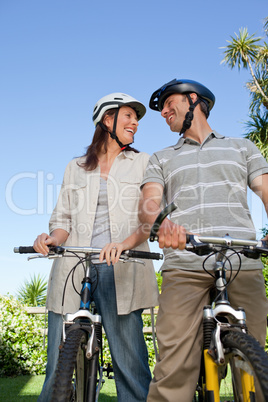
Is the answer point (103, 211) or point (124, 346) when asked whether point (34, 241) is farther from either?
point (124, 346)

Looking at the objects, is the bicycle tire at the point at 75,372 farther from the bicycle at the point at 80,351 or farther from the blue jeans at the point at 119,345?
the blue jeans at the point at 119,345

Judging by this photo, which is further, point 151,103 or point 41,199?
point 41,199

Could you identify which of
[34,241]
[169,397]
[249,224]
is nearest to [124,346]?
[169,397]

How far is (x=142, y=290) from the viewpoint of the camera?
3182 mm

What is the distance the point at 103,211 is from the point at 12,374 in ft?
18.9

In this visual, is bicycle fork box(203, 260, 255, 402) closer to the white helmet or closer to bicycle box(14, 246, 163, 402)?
bicycle box(14, 246, 163, 402)

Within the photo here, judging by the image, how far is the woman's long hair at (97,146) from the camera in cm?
360

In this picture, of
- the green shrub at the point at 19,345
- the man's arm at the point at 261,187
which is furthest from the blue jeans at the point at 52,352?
the green shrub at the point at 19,345

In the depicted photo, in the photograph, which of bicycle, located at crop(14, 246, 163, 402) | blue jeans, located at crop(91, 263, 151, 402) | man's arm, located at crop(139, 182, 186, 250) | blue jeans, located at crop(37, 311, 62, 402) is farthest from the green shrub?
man's arm, located at crop(139, 182, 186, 250)

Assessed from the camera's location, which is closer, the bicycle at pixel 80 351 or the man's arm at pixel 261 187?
the bicycle at pixel 80 351

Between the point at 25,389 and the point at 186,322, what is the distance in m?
5.00

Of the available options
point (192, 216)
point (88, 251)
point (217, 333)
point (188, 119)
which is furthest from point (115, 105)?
point (217, 333)

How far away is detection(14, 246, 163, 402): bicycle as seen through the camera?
1994mm

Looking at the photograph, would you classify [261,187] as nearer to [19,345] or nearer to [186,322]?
[186,322]
